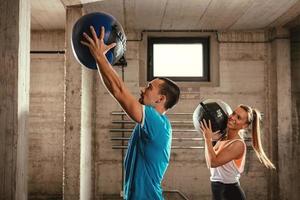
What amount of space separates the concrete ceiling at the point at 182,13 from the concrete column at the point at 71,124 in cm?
59

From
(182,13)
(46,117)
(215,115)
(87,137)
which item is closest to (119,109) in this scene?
(87,137)

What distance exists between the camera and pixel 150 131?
200 centimetres

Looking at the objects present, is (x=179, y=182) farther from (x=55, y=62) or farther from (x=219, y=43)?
(x=55, y=62)

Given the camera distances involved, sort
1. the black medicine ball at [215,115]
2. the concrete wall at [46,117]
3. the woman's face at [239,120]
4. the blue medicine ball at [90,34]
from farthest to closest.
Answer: the concrete wall at [46,117], the black medicine ball at [215,115], the woman's face at [239,120], the blue medicine ball at [90,34]

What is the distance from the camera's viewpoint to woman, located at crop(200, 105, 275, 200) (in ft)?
9.77

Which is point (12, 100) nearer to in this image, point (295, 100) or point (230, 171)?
point (230, 171)

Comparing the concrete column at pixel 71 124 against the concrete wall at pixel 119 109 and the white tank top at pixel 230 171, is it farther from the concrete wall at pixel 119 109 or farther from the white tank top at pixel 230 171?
the white tank top at pixel 230 171

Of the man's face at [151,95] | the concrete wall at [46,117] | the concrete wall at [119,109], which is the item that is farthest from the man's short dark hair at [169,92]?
the concrete wall at [46,117]

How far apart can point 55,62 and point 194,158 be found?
279 cm

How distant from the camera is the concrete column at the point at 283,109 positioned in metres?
5.62

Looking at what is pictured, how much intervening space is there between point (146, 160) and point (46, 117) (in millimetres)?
4111

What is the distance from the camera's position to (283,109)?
5699 mm

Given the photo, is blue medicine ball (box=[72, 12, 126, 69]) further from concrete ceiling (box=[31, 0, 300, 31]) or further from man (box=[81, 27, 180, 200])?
concrete ceiling (box=[31, 0, 300, 31])

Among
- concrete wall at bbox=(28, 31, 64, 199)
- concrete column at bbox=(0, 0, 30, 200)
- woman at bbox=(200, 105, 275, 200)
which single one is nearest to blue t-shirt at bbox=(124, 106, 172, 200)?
concrete column at bbox=(0, 0, 30, 200)
